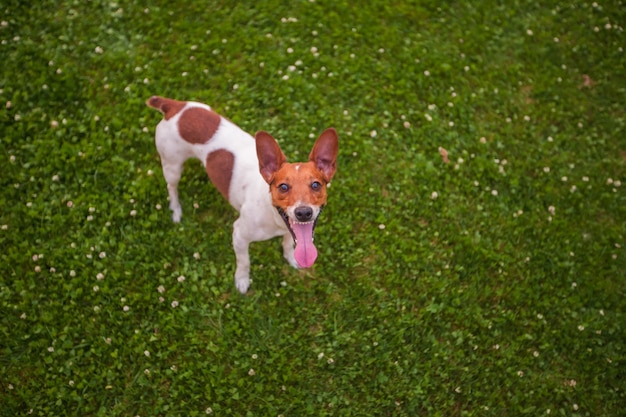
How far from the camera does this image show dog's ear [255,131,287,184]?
444 centimetres

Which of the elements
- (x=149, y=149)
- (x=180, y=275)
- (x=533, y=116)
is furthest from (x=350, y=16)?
(x=180, y=275)

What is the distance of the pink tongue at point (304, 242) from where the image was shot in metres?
4.50

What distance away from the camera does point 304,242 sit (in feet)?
14.8

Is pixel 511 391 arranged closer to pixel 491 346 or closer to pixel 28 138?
pixel 491 346

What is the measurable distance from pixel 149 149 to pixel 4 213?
6.47 ft

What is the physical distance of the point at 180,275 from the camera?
596 centimetres

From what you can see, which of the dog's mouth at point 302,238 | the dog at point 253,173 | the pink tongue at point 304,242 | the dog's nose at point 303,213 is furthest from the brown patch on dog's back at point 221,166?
the dog's nose at point 303,213

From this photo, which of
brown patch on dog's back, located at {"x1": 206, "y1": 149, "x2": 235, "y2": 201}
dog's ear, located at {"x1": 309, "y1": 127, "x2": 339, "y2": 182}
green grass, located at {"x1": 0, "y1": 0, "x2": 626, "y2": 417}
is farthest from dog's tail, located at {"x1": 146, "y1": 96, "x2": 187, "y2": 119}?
dog's ear, located at {"x1": 309, "y1": 127, "x2": 339, "y2": 182}

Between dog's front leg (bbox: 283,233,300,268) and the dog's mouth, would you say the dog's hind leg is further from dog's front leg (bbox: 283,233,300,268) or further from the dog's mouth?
the dog's mouth

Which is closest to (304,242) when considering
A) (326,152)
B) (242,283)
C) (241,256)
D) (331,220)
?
(326,152)

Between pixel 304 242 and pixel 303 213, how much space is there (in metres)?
0.40

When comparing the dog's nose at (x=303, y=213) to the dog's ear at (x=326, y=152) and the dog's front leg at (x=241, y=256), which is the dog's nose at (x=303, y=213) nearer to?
the dog's ear at (x=326, y=152)

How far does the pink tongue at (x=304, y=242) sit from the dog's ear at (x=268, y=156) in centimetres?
52

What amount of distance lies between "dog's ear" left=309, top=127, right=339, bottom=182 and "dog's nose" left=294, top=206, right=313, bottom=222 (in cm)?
54
